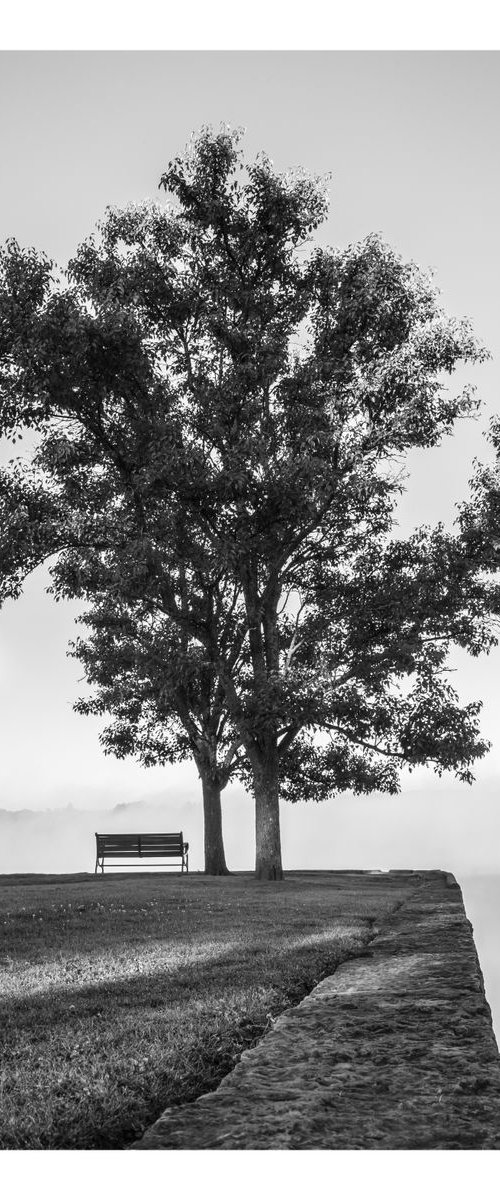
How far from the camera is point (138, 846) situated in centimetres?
2428

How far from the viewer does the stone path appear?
2686 millimetres

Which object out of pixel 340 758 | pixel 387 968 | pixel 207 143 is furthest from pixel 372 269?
pixel 387 968

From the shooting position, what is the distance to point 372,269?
58.7ft

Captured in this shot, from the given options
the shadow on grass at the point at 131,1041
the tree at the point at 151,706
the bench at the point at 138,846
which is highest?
the tree at the point at 151,706

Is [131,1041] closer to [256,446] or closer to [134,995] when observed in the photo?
[134,995]

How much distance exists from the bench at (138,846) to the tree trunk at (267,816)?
6211mm

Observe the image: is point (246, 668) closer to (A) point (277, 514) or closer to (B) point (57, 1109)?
(A) point (277, 514)

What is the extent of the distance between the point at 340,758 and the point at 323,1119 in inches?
744

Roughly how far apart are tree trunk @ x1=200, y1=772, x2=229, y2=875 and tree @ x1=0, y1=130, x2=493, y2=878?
2814 mm

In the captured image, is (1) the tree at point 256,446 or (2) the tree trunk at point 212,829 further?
(2) the tree trunk at point 212,829

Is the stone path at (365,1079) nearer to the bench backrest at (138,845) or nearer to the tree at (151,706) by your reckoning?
the tree at (151,706)

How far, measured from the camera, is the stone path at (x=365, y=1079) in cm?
269

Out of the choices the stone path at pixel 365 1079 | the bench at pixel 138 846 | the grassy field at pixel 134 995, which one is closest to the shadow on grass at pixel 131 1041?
the grassy field at pixel 134 995

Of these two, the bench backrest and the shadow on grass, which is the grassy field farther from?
the bench backrest
